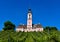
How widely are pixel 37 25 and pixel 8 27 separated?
69.9 ft

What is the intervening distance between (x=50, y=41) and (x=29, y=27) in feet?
400

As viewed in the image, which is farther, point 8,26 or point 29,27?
point 29,27

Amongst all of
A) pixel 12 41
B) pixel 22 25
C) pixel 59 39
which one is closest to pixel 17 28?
pixel 22 25

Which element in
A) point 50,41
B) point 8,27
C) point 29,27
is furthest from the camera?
point 29,27

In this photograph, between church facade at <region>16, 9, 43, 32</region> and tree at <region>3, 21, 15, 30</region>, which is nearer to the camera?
tree at <region>3, 21, 15, 30</region>

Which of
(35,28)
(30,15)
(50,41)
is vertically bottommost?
(50,41)

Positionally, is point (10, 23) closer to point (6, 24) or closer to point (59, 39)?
point (6, 24)

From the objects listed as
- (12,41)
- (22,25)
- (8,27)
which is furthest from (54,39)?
(22,25)

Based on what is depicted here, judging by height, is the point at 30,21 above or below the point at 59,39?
above

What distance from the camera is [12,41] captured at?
32.2m

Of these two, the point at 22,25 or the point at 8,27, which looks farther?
the point at 22,25

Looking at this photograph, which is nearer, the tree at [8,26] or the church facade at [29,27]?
the tree at [8,26]

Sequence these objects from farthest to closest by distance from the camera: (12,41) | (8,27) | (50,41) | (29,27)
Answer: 1. (29,27)
2. (8,27)
3. (12,41)
4. (50,41)

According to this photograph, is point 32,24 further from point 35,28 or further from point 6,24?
point 6,24
